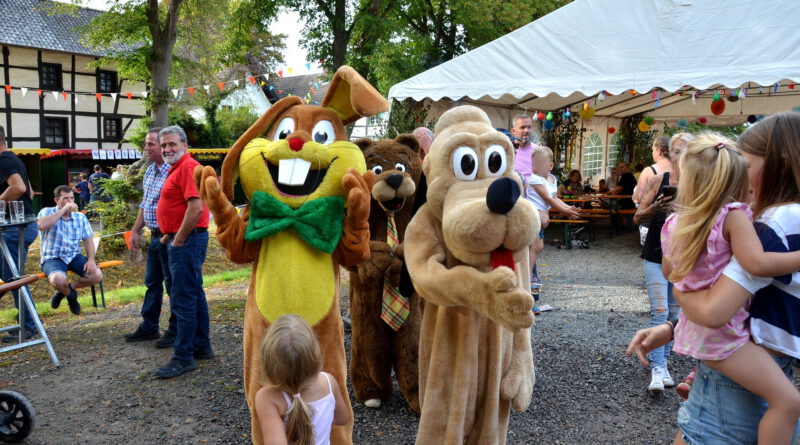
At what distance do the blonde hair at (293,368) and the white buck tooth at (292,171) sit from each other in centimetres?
109

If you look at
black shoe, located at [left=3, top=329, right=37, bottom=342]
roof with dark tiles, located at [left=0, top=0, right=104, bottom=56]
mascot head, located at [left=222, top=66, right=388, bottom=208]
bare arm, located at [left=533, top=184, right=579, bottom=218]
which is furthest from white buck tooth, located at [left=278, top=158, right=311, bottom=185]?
roof with dark tiles, located at [left=0, top=0, right=104, bottom=56]

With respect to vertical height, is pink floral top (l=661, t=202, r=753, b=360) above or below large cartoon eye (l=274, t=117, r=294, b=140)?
below

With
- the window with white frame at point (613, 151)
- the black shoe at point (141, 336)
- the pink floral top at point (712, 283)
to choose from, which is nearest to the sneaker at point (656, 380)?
the pink floral top at point (712, 283)

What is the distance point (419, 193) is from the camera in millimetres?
3293

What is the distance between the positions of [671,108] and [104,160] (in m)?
20.5

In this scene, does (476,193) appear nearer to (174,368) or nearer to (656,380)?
(656,380)

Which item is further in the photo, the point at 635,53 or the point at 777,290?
the point at 635,53

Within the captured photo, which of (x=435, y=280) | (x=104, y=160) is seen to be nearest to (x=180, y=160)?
(x=435, y=280)

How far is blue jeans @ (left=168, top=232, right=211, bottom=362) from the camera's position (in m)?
4.56

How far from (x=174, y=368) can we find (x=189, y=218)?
1.25 meters

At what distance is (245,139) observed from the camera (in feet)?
10.7

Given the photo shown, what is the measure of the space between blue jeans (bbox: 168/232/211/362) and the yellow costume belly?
1.72m

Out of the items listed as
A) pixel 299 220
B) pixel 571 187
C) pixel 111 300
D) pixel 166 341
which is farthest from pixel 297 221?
pixel 571 187

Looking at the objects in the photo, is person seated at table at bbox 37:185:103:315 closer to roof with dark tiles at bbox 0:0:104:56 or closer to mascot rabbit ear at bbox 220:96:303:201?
mascot rabbit ear at bbox 220:96:303:201
